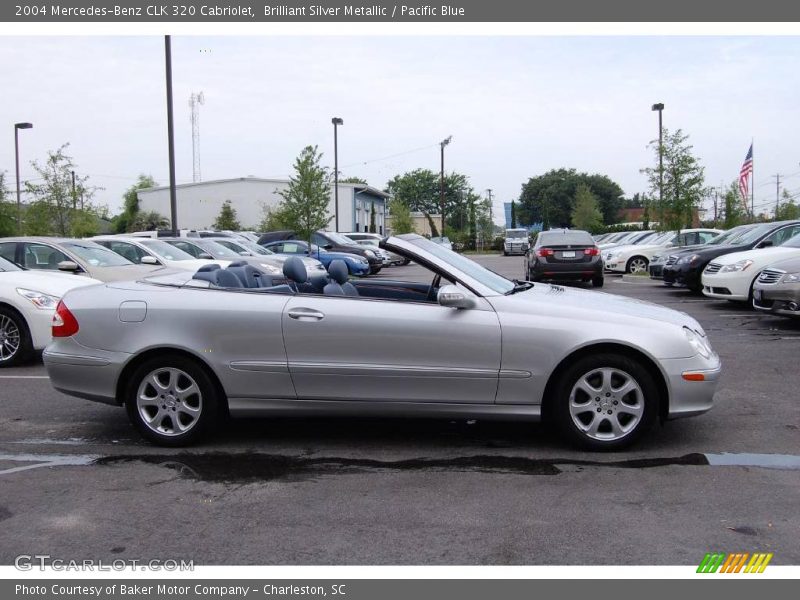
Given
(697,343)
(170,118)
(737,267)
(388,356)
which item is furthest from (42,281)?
(170,118)

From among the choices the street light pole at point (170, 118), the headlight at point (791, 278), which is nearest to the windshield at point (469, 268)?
the headlight at point (791, 278)

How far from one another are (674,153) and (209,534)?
26.1 metres

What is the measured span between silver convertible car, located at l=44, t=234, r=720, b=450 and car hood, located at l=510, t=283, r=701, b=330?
0.02 meters

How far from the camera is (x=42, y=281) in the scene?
8.80m

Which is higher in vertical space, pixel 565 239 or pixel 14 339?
pixel 565 239

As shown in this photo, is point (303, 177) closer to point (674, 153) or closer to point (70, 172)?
point (70, 172)

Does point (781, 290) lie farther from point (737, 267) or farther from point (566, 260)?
point (566, 260)

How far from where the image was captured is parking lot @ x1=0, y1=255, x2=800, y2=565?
3.65m

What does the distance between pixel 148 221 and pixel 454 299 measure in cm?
5157

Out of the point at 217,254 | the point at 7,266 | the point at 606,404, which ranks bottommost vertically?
the point at 606,404

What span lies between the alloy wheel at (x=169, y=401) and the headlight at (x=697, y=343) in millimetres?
3308

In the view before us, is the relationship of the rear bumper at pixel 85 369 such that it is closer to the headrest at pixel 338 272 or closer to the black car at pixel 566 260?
the headrest at pixel 338 272

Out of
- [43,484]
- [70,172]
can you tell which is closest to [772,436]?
[43,484]

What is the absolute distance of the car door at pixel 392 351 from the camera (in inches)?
199
